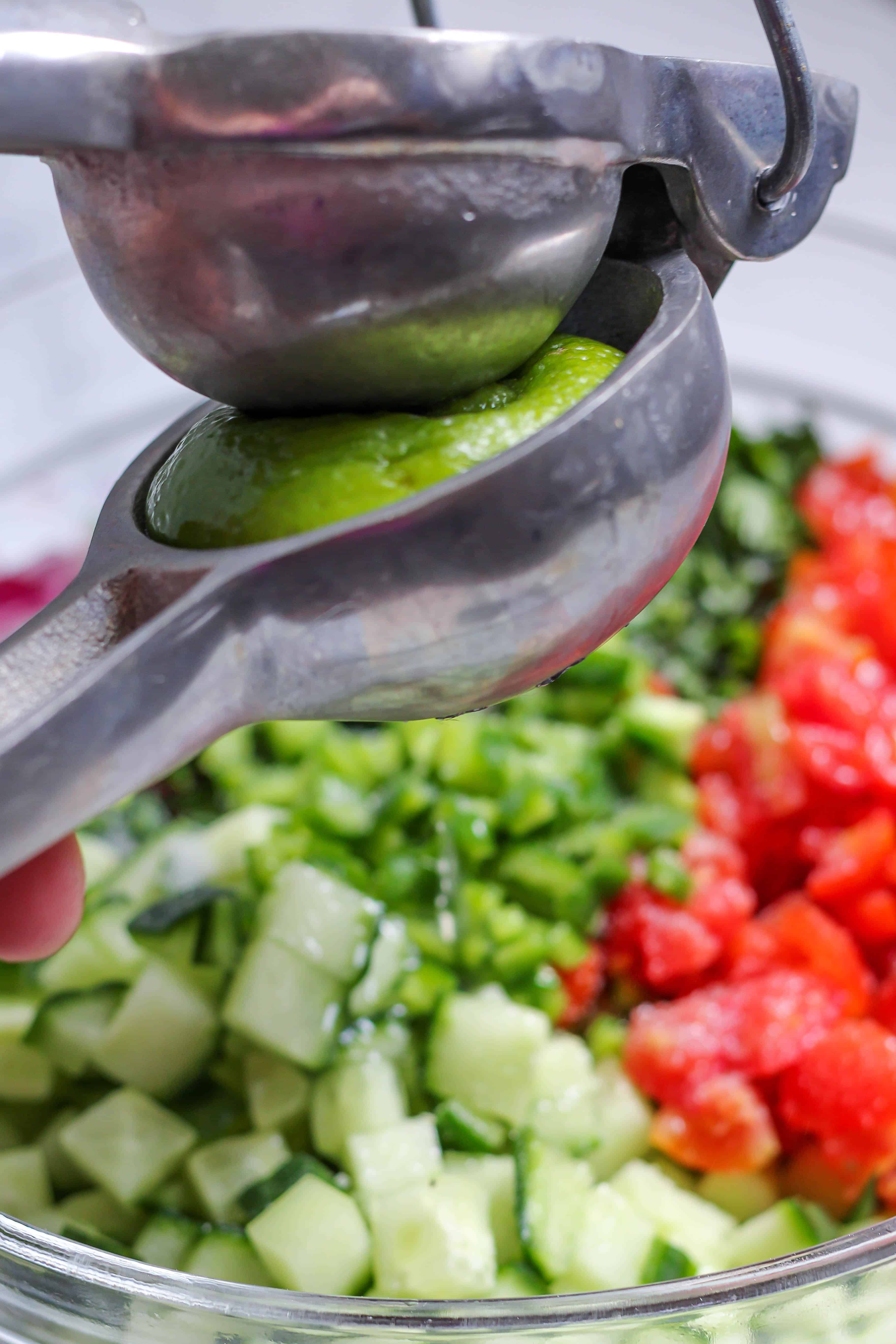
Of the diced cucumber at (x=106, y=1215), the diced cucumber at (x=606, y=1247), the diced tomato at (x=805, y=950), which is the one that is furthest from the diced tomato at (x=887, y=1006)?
the diced cucumber at (x=106, y=1215)

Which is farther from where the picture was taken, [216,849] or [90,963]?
[216,849]

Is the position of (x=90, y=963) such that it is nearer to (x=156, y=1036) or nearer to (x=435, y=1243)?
(x=156, y=1036)

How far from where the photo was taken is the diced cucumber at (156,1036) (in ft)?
3.68

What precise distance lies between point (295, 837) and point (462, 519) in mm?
804

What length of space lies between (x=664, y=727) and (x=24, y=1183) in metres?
0.93

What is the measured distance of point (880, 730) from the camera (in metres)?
1.40

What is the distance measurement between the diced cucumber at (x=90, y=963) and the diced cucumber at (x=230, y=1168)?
214 millimetres

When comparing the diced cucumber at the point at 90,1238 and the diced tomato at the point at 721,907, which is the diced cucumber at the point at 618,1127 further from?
the diced cucumber at the point at 90,1238

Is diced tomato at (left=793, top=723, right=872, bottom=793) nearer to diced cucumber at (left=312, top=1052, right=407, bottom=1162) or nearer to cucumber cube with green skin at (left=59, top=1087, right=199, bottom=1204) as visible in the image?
diced cucumber at (left=312, top=1052, right=407, bottom=1162)

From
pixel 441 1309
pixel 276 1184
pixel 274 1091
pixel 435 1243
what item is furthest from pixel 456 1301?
pixel 274 1091

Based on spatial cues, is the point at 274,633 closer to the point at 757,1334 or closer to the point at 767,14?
the point at 767,14

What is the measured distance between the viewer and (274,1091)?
3.71 ft

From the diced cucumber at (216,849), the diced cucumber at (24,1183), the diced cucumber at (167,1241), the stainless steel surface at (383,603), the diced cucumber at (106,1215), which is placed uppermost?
the stainless steel surface at (383,603)

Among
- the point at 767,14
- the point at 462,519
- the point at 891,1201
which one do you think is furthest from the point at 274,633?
the point at 891,1201
